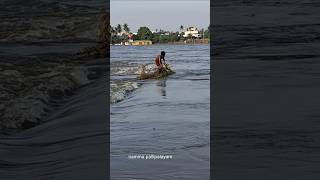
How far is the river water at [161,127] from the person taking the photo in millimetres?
7531

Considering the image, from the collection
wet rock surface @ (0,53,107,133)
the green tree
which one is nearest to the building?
the green tree

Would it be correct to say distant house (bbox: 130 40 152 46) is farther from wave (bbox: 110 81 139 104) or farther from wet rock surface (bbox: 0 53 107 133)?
wave (bbox: 110 81 139 104)

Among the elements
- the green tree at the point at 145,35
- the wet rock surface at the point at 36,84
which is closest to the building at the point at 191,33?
the green tree at the point at 145,35
